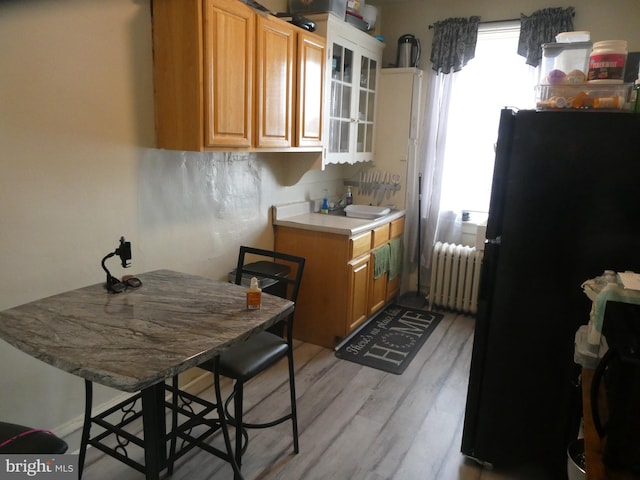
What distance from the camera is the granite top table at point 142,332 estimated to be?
1.28m

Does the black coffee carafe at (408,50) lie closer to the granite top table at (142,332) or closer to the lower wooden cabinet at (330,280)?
the lower wooden cabinet at (330,280)

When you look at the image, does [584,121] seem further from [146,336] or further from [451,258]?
[451,258]

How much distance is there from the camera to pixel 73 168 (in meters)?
2.00

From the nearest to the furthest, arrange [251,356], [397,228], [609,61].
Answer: [609,61] < [251,356] < [397,228]

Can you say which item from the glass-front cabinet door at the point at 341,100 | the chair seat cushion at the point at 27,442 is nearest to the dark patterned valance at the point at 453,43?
the glass-front cabinet door at the point at 341,100

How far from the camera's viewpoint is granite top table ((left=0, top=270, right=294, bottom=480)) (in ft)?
4.19

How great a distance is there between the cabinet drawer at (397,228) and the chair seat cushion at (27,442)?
2.96 meters

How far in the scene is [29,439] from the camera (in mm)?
1236

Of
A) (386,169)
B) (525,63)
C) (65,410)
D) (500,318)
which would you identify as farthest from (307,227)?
(525,63)

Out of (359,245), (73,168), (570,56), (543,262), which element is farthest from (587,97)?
(73,168)

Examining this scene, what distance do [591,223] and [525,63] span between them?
2.20 m

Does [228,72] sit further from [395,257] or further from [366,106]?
[395,257]

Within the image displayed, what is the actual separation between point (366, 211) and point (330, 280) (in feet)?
2.82

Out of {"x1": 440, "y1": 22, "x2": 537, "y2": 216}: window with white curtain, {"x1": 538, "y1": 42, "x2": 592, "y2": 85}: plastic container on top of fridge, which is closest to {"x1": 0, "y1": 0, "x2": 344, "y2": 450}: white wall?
{"x1": 538, "y1": 42, "x2": 592, "y2": 85}: plastic container on top of fridge
